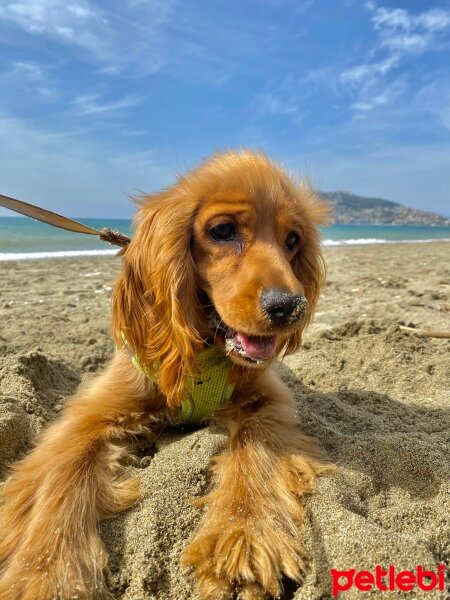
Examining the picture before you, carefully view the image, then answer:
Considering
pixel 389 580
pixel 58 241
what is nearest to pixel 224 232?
pixel 389 580

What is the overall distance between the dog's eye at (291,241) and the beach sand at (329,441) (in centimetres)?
92

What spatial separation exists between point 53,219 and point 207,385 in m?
1.14

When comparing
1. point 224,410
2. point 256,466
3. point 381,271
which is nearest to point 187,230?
point 224,410

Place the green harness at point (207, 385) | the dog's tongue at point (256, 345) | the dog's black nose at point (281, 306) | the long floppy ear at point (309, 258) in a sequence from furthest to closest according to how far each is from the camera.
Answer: the long floppy ear at point (309, 258), the green harness at point (207, 385), the dog's tongue at point (256, 345), the dog's black nose at point (281, 306)

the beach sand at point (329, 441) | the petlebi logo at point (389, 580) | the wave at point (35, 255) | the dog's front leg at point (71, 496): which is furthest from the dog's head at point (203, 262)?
the wave at point (35, 255)

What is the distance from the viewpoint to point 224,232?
7.08ft

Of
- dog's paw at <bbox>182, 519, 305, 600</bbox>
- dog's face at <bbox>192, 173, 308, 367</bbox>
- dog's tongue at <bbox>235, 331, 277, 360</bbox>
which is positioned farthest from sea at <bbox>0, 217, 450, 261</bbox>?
dog's paw at <bbox>182, 519, 305, 600</bbox>

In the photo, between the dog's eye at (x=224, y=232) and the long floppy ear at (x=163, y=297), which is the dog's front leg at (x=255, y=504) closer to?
the long floppy ear at (x=163, y=297)

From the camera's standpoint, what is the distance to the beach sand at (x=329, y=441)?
5.01 feet

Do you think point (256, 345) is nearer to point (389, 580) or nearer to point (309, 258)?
point (309, 258)

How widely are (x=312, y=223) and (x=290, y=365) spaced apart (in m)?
1.47

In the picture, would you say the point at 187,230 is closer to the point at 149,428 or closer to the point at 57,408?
the point at 149,428

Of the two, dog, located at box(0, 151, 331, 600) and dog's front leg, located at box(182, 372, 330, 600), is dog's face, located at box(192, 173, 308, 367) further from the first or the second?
dog's front leg, located at box(182, 372, 330, 600)

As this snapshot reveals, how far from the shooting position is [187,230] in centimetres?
222
